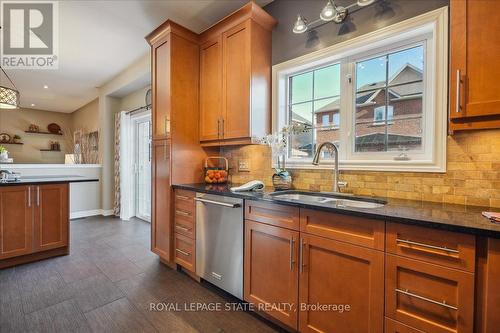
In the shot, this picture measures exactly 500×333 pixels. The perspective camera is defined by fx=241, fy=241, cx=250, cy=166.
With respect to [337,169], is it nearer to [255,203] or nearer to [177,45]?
[255,203]

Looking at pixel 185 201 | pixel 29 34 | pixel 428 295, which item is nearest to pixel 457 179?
pixel 428 295

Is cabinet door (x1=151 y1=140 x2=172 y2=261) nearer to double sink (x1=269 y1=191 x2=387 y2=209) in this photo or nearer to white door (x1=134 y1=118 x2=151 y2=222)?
double sink (x1=269 y1=191 x2=387 y2=209)

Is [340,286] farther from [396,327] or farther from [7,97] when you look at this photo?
[7,97]

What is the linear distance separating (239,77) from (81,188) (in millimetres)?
4446

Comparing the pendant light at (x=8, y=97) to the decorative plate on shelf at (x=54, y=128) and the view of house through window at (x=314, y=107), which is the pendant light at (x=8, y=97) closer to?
the view of house through window at (x=314, y=107)

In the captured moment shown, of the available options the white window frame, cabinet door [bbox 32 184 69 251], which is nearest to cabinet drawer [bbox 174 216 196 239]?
the white window frame

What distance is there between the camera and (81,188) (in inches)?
194

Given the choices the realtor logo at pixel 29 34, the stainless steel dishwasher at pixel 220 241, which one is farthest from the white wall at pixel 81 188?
the stainless steel dishwasher at pixel 220 241

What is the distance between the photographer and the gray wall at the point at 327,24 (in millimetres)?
1650

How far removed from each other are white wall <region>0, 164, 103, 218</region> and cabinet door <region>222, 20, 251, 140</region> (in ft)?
13.2

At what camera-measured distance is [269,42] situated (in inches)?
95.3

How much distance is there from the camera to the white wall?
458cm

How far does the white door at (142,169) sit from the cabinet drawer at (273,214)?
11.2 feet

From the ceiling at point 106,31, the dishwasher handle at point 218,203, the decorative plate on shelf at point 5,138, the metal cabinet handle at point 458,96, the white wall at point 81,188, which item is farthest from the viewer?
the decorative plate on shelf at point 5,138
